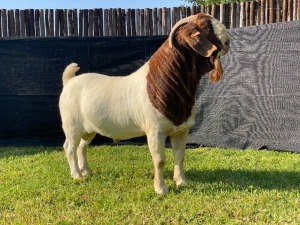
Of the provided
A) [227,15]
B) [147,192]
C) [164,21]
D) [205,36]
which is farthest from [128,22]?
[147,192]

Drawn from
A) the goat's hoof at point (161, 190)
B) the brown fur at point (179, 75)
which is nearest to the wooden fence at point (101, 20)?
the brown fur at point (179, 75)

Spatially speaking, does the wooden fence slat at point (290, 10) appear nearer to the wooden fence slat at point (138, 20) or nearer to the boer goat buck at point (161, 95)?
the wooden fence slat at point (138, 20)

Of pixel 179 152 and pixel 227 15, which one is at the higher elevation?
pixel 227 15

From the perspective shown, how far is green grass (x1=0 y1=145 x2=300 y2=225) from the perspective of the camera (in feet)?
11.4

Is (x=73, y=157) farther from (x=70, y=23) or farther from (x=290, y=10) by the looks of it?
(x=290, y=10)

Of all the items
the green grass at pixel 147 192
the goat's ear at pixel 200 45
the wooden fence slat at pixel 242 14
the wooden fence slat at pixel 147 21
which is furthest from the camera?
the wooden fence slat at pixel 147 21

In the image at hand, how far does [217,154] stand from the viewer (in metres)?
6.04

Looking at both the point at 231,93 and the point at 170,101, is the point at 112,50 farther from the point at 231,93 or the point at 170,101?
the point at 170,101

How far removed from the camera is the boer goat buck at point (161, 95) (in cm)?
383

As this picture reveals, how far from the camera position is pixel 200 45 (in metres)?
3.73

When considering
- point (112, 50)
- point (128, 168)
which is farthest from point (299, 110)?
point (112, 50)

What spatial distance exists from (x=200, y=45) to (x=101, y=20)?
13.0 ft

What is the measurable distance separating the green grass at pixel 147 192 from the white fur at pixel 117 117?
0.32 meters

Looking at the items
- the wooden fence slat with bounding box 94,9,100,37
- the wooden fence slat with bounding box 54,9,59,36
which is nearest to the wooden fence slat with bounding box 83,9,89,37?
the wooden fence slat with bounding box 94,9,100,37
